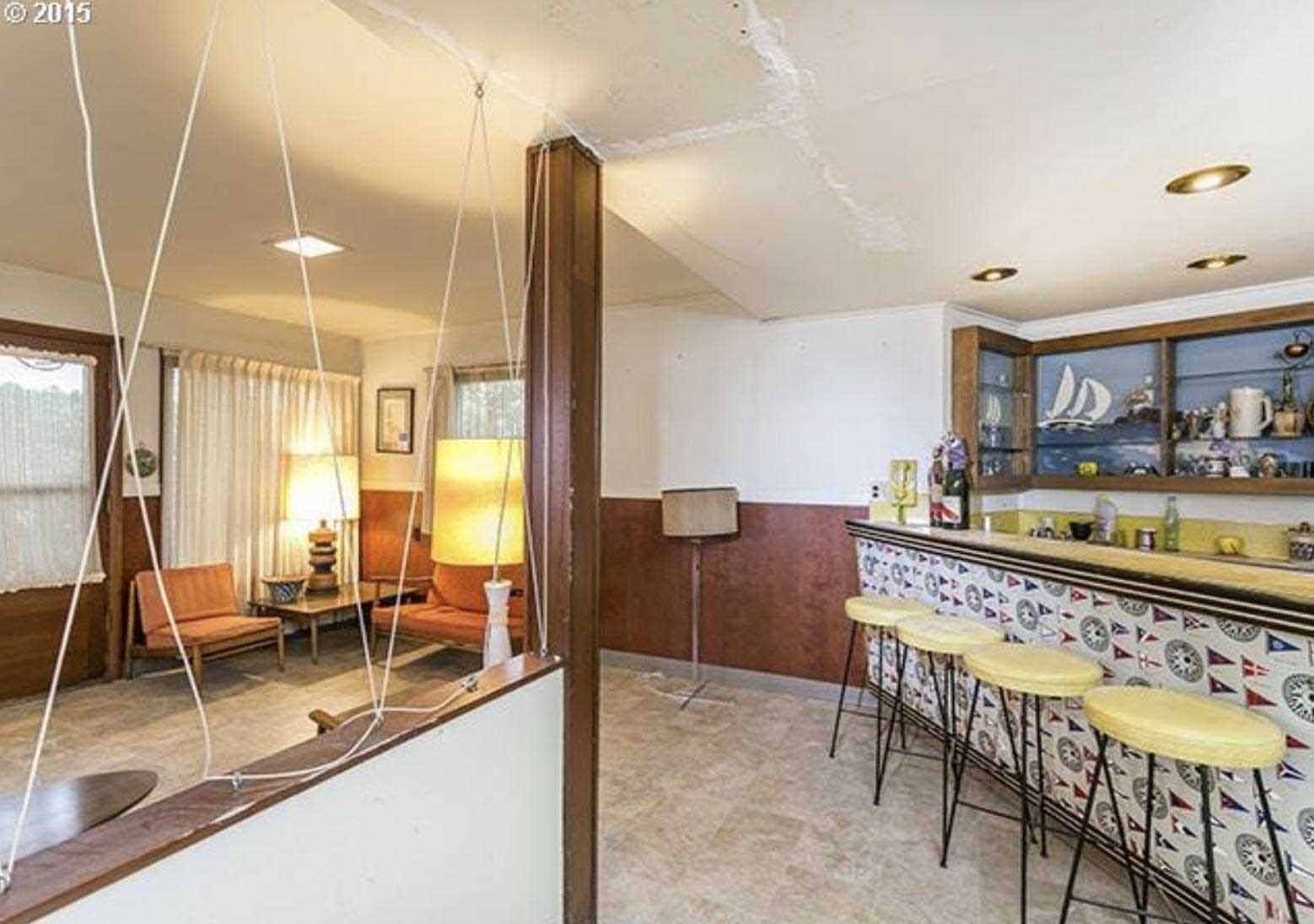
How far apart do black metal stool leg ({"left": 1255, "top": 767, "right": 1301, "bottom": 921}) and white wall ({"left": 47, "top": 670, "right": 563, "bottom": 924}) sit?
5.59 ft

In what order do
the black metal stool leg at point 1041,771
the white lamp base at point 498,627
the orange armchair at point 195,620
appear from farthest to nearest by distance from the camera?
the orange armchair at point 195,620
the black metal stool leg at point 1041,771
the white lamp base at point 498,627

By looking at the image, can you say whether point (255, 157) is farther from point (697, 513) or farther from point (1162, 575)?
point (1162, 575)

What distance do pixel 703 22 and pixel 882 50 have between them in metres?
0.40

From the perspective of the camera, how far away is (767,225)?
251 centimetres

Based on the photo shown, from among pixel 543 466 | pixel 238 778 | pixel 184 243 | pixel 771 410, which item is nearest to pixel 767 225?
pixel 543 466

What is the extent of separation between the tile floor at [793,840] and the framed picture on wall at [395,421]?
10.4ft

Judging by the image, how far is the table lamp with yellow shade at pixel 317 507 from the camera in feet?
16.3

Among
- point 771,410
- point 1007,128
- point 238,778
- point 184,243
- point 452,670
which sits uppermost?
point 184,243

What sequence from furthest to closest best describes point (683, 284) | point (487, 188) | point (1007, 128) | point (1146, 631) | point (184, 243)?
point (683, 284) → point (184, 243) → point (487, 188) → point (1146, 631) → point (1007, 128)

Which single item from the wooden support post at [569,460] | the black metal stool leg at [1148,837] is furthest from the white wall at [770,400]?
the wooden support post at [569,460]

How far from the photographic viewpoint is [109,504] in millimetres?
4195

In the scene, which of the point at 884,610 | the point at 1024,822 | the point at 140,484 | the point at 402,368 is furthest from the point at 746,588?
the point at 402,368

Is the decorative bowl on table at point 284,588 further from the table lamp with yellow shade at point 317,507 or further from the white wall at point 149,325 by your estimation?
the white wall at point 149,325

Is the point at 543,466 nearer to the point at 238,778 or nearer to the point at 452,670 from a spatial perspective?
the point at 238,778
